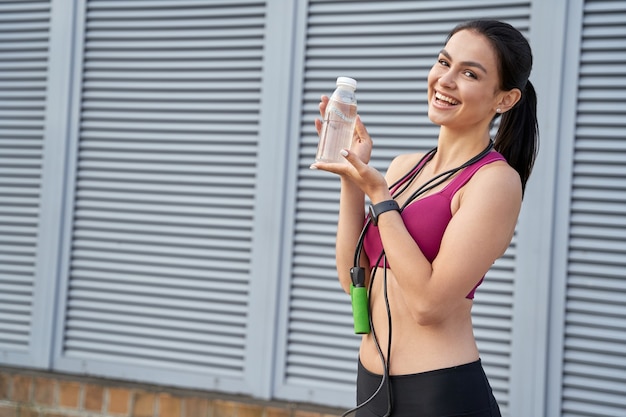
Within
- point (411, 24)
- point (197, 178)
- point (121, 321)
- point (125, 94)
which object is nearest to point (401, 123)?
point (411, 24)

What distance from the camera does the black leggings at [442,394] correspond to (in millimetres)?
1826

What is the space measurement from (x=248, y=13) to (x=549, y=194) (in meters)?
1.78

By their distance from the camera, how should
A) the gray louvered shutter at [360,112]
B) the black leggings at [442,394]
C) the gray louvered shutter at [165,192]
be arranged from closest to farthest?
the black leggings at [442,394], the gray louvered shutter at [360,112], the gray louvered shutter at [165,192]

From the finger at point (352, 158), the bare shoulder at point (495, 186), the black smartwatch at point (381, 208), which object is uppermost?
the finger at point (352, 158)

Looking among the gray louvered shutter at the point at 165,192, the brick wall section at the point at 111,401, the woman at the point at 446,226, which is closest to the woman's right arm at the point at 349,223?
the woman at the point at 446,226

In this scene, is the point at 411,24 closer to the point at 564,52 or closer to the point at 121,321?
the point at 564,52

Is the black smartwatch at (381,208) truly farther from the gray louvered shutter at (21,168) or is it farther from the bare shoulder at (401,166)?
the gray louvered shutter at (21,168)

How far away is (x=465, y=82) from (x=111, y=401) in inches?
115

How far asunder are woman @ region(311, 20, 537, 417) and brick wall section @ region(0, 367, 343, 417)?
181 centimetres

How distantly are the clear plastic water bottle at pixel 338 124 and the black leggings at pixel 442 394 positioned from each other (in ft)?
1.91

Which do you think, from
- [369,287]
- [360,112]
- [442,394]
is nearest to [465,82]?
[369,287]

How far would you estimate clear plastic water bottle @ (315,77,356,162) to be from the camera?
75.5 inches

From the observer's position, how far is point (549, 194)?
3.28 meters

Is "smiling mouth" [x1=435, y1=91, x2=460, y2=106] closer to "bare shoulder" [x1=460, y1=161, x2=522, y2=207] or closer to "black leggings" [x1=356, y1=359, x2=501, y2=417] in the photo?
"bare shoulder" [x1=460, y1=161, x2=522, y2=207]
